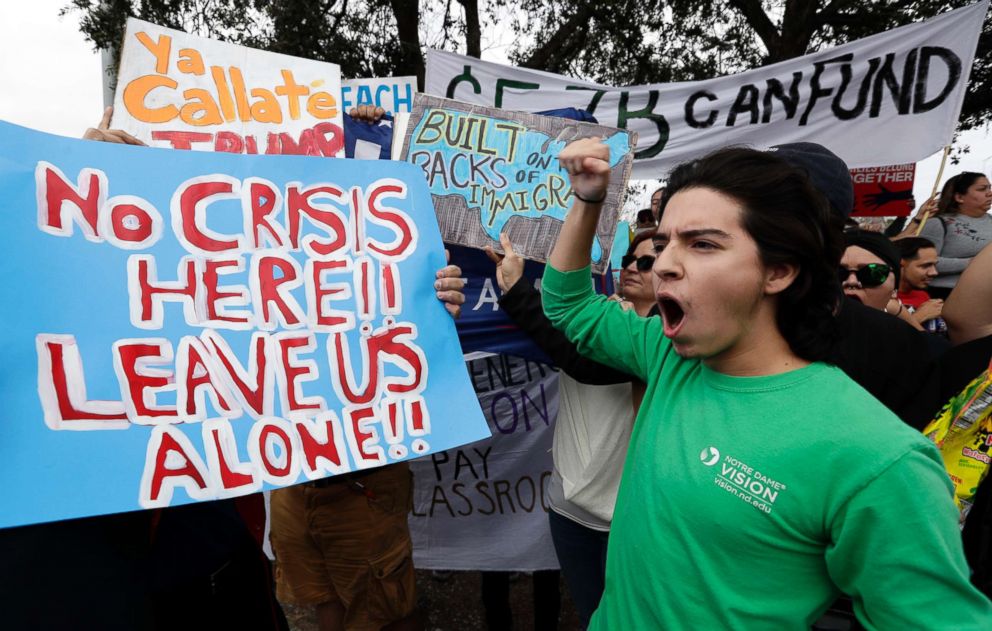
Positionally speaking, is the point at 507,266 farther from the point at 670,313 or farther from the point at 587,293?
the point at 670,313

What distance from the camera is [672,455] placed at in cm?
104

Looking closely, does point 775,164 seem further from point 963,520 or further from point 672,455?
point 963,520

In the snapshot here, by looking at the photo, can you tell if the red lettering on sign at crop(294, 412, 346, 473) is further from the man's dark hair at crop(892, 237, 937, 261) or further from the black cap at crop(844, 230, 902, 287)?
the man's dark hair at crop(892, 237, 937, 261)

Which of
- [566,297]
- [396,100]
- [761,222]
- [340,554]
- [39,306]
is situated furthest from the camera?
[396,100]

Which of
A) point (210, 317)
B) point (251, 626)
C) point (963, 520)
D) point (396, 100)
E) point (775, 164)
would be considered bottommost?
point (251, 626)

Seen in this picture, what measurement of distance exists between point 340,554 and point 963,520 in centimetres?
185

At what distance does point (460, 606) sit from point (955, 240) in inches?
148

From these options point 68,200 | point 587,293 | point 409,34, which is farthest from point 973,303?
point 409,34

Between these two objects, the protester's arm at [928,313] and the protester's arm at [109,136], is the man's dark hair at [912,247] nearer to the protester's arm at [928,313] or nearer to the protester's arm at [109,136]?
the protester's arm at [928,313]

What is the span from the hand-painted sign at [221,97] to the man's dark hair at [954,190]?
13.2ft

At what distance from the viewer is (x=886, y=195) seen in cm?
573

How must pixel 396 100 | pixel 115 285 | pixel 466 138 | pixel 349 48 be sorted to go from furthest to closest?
1. pixel 349 48
2. pixel 396 100
3. pixel 466 138
4. pixel 115 285

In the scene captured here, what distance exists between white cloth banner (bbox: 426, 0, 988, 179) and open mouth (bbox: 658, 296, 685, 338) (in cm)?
258

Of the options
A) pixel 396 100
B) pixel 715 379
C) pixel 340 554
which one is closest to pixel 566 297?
pixel 715 379
